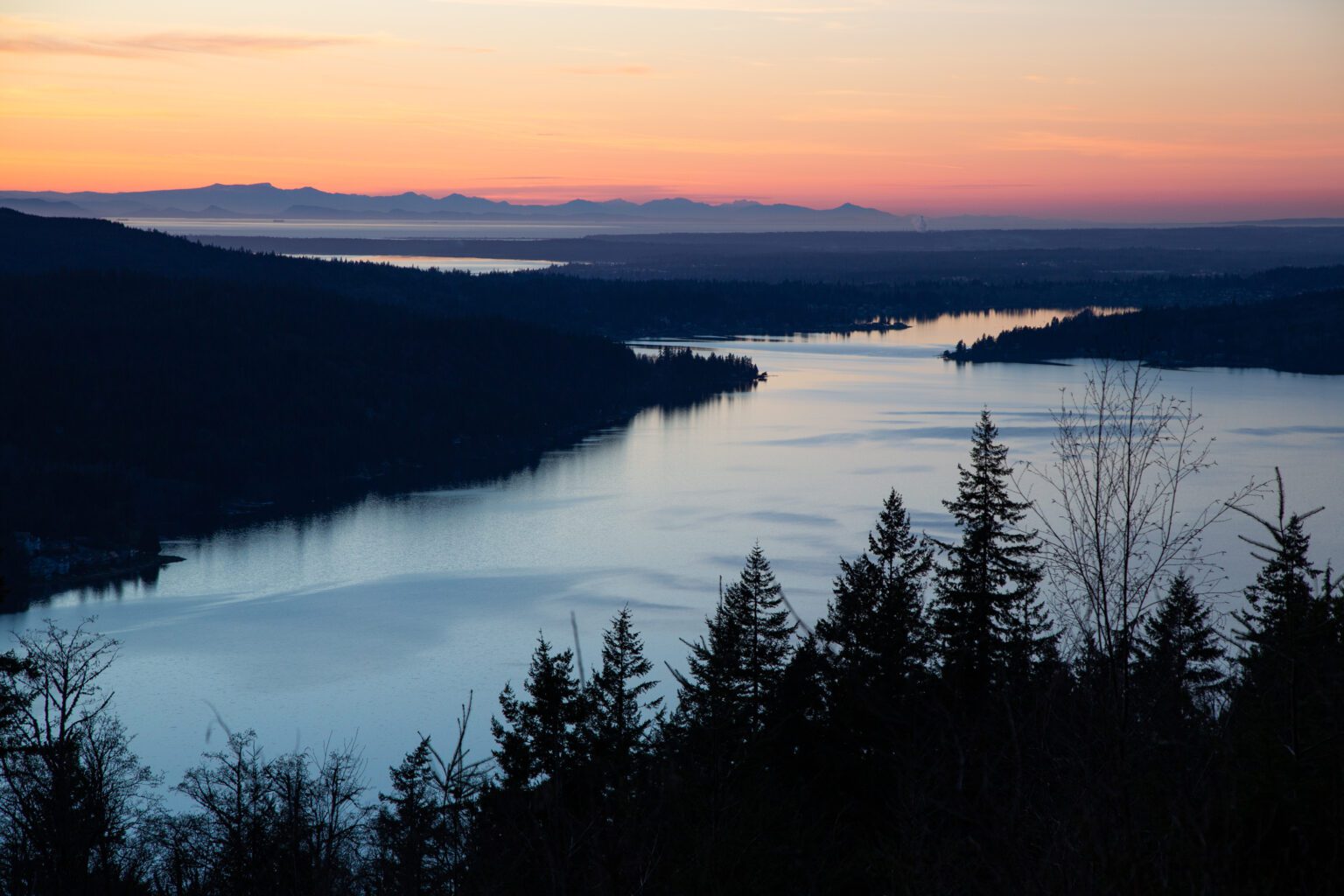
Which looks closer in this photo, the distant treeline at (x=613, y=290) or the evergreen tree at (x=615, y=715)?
the evergreen tree at (x=615, y=715)

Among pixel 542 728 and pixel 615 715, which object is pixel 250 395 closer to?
pixel 615 715

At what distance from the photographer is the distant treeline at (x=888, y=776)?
A: 159 inches

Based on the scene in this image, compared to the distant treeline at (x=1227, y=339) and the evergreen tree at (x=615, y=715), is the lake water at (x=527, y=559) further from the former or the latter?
the distant treeline at (x=1227, y=339)

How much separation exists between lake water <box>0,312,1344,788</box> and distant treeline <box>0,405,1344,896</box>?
3.41 meters

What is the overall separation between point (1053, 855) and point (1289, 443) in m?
55.4

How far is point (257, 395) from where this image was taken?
74562 mm

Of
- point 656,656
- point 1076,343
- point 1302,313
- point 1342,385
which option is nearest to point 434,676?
point 656,656

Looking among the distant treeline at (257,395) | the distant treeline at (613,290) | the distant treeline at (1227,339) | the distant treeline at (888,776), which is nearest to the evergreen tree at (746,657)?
the distant treeline at (888,776)

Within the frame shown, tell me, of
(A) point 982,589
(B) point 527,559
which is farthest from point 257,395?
(A) point 982,589

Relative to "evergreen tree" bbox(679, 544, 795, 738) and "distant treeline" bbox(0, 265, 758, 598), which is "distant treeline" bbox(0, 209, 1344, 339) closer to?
"distant treeline" bbox(0, 265, 758, 598)

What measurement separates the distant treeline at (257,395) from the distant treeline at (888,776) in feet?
105


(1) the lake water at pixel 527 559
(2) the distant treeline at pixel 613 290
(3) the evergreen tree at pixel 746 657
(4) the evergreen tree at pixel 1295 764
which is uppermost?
(2) the distant treeline at pixel 613 290

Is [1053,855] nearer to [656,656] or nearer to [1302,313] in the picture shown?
[656,656]

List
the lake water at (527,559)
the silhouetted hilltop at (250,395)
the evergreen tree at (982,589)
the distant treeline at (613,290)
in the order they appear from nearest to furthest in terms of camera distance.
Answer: the evergreen tree at (982,589)
the lake water at (527,559)
the silhouetted hilltop at (250,395)
the distant treeline at (613,290)
